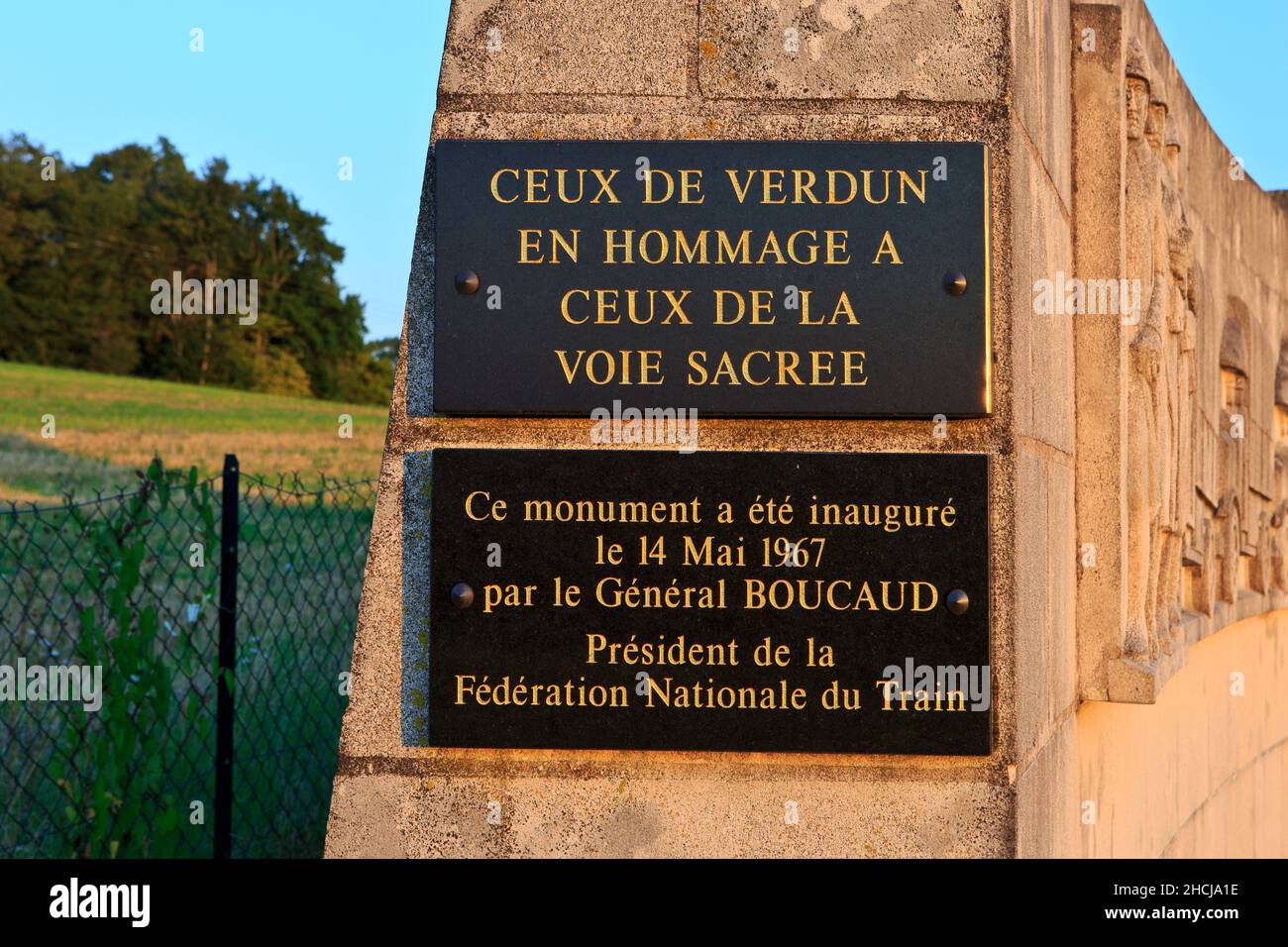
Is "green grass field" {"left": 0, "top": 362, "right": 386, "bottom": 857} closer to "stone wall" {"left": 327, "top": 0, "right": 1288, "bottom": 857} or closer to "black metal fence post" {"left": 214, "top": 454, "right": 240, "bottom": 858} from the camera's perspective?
"black metal fence post" {"left": 214, "top": 454, "right": 240, "bottom": 858}

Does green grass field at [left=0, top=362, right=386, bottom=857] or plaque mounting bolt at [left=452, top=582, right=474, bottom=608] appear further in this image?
green grass field at [left=0, top=362, right=386, bottom=857]

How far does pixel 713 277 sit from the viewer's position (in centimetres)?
295

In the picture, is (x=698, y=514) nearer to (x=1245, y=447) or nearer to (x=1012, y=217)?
(x=1012, y=217)

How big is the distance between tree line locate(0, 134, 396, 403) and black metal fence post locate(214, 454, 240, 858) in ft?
130

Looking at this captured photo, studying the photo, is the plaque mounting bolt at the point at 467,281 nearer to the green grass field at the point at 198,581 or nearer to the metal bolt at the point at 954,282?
the metal bolt at the point at 954,282

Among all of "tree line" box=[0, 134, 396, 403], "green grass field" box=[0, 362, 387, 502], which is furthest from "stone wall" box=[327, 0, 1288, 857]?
"tree line" box=[0, 134, 396, 403]

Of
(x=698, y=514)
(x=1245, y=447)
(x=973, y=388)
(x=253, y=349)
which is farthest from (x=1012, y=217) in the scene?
(x=253, y=349)

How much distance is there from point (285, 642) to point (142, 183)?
5362cm

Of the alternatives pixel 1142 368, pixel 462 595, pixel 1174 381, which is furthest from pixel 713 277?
pixel 1174 381

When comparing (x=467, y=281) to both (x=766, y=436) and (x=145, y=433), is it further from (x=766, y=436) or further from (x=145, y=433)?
(x=145, y=433)

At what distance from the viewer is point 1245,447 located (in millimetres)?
7242

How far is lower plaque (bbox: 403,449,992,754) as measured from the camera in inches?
114

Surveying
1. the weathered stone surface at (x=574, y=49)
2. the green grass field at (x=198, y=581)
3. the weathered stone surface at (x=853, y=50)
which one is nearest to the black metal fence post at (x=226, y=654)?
the green grass field at (x=198, y=581)

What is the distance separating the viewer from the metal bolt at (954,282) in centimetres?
292
